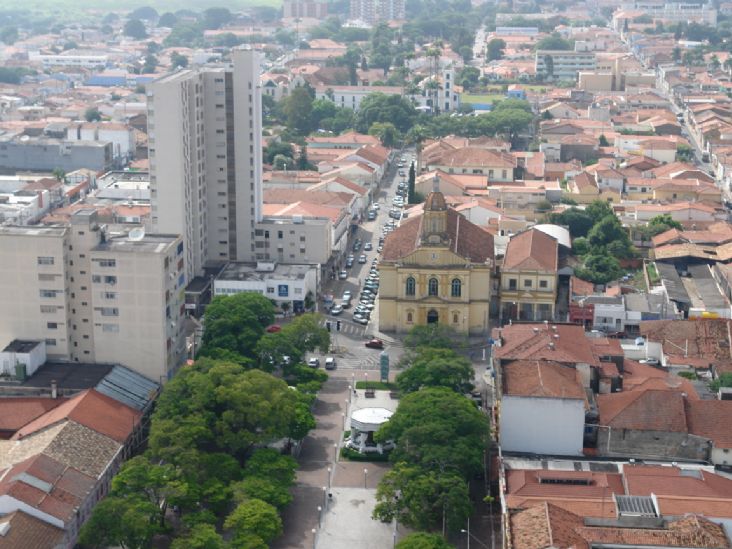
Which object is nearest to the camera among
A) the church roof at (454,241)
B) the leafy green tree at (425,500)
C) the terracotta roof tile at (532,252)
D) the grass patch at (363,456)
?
the leafy green tree at (425,500)

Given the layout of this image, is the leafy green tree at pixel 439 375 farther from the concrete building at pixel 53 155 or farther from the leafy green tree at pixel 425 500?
the concrete building at pixel 53 155

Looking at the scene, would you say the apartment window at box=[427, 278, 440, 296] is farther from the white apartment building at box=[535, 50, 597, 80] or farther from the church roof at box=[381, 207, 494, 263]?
the white apartment building at box=[535, 50, 597, 80]

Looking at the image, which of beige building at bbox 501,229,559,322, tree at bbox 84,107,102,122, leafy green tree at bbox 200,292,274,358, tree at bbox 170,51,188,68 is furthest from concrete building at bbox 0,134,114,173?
tree at bbox 170,51,188,68

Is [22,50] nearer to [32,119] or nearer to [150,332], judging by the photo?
[32,119]

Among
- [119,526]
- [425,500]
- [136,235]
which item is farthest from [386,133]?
[119,526]

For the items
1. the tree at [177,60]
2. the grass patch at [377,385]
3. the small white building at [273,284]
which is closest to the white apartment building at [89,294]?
the grass patch at [377,385]

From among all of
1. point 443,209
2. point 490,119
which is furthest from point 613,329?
point 490,119
